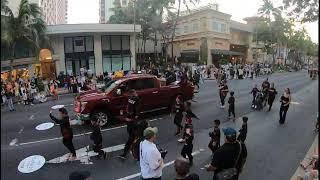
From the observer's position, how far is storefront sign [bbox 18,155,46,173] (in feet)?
33.5

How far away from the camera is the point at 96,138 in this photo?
10.6 metres

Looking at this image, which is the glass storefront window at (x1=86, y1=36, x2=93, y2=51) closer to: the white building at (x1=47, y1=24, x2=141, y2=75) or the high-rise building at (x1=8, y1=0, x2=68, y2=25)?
the white building at (x1=47, y1=24, x2=141, y2=75)

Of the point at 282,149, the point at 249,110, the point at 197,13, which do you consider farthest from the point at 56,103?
the point at 197,13

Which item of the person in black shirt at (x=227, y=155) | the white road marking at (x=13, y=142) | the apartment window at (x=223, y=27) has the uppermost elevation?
the apartment window at (x=223, y=27)

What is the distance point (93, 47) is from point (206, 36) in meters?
19.1

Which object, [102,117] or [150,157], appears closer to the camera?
[150,157]

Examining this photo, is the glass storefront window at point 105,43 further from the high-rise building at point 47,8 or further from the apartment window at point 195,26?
the apartment window at point 195,26

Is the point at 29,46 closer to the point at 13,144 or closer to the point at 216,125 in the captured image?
the point at 13,144

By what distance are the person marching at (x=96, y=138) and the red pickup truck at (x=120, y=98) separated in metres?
3.43

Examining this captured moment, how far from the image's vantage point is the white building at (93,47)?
115 ft

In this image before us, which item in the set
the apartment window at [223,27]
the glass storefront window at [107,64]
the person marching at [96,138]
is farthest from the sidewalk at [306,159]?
the apartment window at [223,27]

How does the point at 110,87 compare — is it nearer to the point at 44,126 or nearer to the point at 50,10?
the point at 44,126

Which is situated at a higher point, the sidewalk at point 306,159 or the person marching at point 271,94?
the person marching at point 271,94

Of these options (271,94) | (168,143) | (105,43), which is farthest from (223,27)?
(168,143)
